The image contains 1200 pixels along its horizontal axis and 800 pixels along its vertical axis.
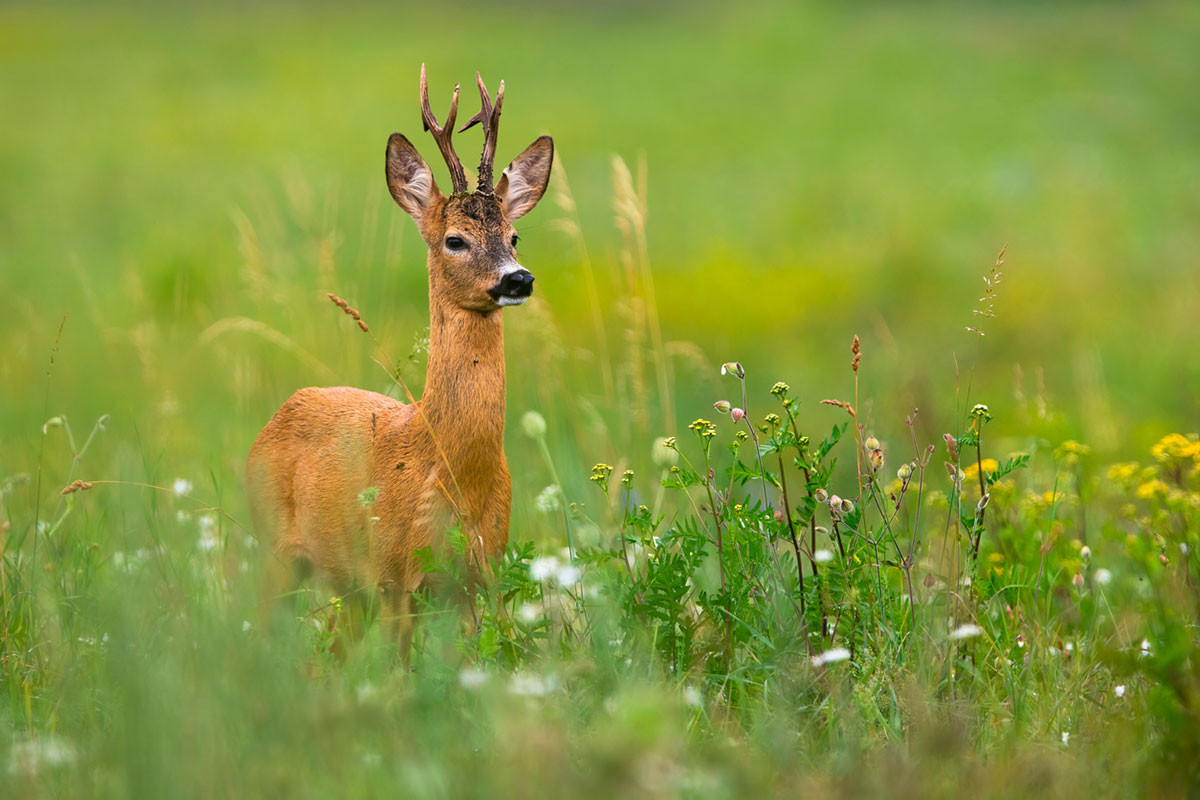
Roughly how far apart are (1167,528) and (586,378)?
4555 millimetres

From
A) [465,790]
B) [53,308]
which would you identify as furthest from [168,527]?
[53,308]

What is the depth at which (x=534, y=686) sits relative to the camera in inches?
113

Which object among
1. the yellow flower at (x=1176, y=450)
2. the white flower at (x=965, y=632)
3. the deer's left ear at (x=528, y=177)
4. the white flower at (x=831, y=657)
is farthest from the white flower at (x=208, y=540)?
the yellow flower at (x=1176, y=450)

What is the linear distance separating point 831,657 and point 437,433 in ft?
4.20

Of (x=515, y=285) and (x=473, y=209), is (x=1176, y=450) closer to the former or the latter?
(x=515, y=285)

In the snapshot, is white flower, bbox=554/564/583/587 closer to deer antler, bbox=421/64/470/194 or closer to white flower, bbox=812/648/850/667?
white flower, bbox=812/648/850/667

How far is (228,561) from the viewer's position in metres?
4.20

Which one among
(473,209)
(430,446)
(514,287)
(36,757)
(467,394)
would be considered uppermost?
(473,209)

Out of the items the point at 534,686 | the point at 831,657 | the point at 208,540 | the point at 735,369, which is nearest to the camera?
the point at 534,686

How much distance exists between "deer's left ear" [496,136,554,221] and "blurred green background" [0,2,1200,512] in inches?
44.3

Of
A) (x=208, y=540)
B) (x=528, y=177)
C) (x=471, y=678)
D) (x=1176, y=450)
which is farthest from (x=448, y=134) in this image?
(x=1176, y=450)

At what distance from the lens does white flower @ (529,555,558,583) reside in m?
3.51

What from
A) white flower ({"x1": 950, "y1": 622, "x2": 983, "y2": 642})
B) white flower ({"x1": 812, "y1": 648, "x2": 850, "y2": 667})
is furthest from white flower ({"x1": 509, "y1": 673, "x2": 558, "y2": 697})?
white flower ({"x1": 950, "y1": 622, "x2": 983, "y2": 642})

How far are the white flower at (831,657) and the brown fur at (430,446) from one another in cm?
94
